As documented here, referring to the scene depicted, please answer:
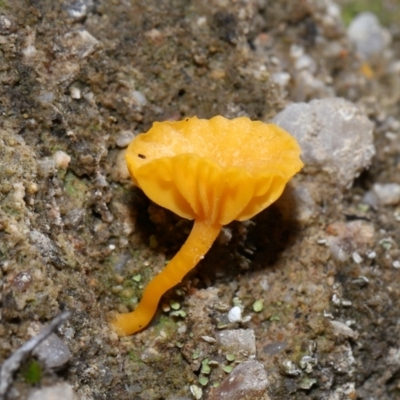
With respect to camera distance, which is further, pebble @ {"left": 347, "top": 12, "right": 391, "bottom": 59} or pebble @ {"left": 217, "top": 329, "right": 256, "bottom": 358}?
pebble @ {"left": 347, "top": 12, "right": 391, "bottom": 59}

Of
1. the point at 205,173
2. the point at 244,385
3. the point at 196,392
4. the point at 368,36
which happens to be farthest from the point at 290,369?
the point at 368,36

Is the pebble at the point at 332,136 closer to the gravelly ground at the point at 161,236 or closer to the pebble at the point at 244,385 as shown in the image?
the gravelly ground at the point at 161,236

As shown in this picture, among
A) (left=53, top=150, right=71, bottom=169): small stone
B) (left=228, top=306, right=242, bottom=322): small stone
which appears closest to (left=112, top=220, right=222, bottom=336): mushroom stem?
(left=228, top=306, right=242, bottom=322): small stone

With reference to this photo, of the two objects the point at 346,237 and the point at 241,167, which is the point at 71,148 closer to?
the point at 241,167

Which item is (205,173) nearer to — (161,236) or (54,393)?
(161,236)

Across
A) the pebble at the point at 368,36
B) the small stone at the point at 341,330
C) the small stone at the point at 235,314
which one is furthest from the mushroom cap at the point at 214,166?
the pebble at the point at 368,36

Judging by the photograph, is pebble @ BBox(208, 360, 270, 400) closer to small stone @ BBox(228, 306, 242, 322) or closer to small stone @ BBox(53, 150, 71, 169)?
small stone @ BBox(228, 306, 242, 322)
